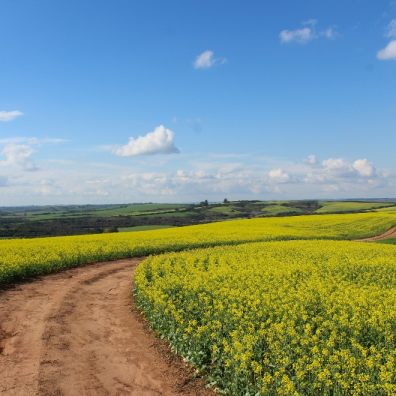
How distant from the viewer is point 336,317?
38.1 feet

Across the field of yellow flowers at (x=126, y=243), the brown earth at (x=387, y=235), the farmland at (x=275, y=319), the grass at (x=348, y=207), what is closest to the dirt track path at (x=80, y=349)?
the farmland at (x=275, y=319)

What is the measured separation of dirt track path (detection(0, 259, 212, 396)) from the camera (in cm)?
1038

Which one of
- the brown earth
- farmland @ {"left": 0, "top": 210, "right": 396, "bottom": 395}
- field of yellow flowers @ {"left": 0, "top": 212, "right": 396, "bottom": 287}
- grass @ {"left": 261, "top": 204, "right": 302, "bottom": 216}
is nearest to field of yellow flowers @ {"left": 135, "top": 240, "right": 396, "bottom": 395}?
farmland @ {"left": 0, "top": 210, "right": 396, "bottom": 395}

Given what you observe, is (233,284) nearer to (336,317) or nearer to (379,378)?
(336,317)

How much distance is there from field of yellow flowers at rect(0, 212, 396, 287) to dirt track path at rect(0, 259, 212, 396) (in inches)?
183

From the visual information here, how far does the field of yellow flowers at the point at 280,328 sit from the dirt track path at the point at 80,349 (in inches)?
30.5

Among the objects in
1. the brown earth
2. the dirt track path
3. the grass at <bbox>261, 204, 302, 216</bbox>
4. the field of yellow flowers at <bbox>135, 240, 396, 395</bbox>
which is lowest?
the brown earth

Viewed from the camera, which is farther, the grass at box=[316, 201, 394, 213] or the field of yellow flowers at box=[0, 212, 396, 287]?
the grass at box=[316, 201, 394, 213]

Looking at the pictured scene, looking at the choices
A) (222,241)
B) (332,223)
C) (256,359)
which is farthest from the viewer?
(332,223)

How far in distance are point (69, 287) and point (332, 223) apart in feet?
151

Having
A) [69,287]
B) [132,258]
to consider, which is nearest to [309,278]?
[69,287]

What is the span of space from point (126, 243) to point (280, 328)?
26.6 m

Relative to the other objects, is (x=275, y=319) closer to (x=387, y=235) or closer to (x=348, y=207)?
(x=387, y=235)

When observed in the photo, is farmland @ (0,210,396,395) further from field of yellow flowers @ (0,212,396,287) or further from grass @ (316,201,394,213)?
grass @ (316,201,394,213)
